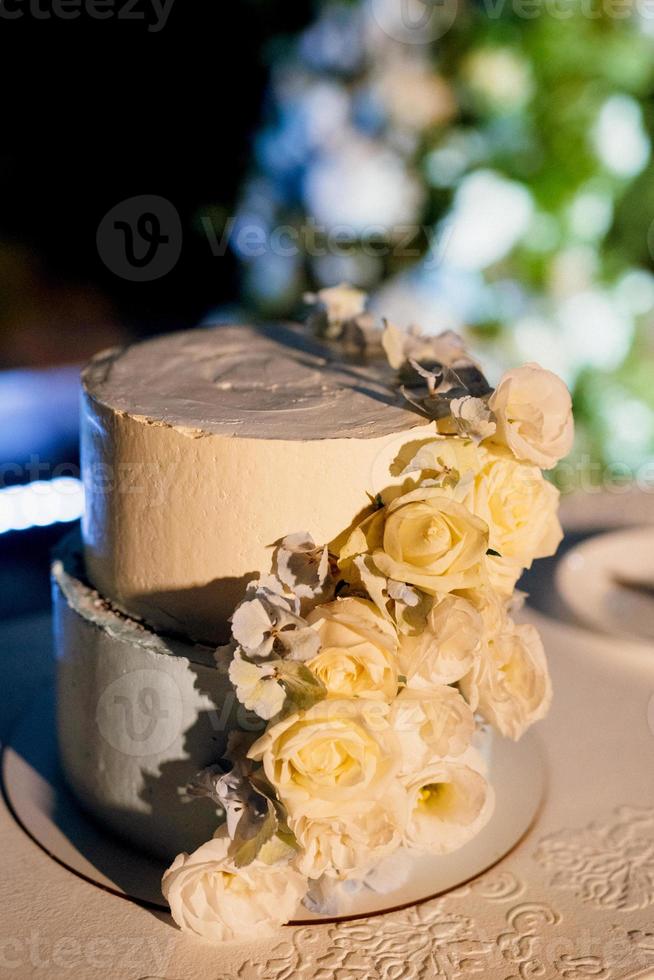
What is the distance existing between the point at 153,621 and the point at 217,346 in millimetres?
323

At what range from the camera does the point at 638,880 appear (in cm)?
95

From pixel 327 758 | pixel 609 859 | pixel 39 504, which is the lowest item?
pixel 39 504

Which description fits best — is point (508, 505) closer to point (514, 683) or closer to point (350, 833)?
point (514, 683)

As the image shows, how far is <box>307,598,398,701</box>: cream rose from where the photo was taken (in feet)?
2.60

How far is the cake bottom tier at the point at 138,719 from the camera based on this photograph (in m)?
0.90

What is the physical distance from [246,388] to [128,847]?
17.6 inches

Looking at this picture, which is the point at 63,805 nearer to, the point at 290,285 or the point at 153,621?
the point at 153,621
